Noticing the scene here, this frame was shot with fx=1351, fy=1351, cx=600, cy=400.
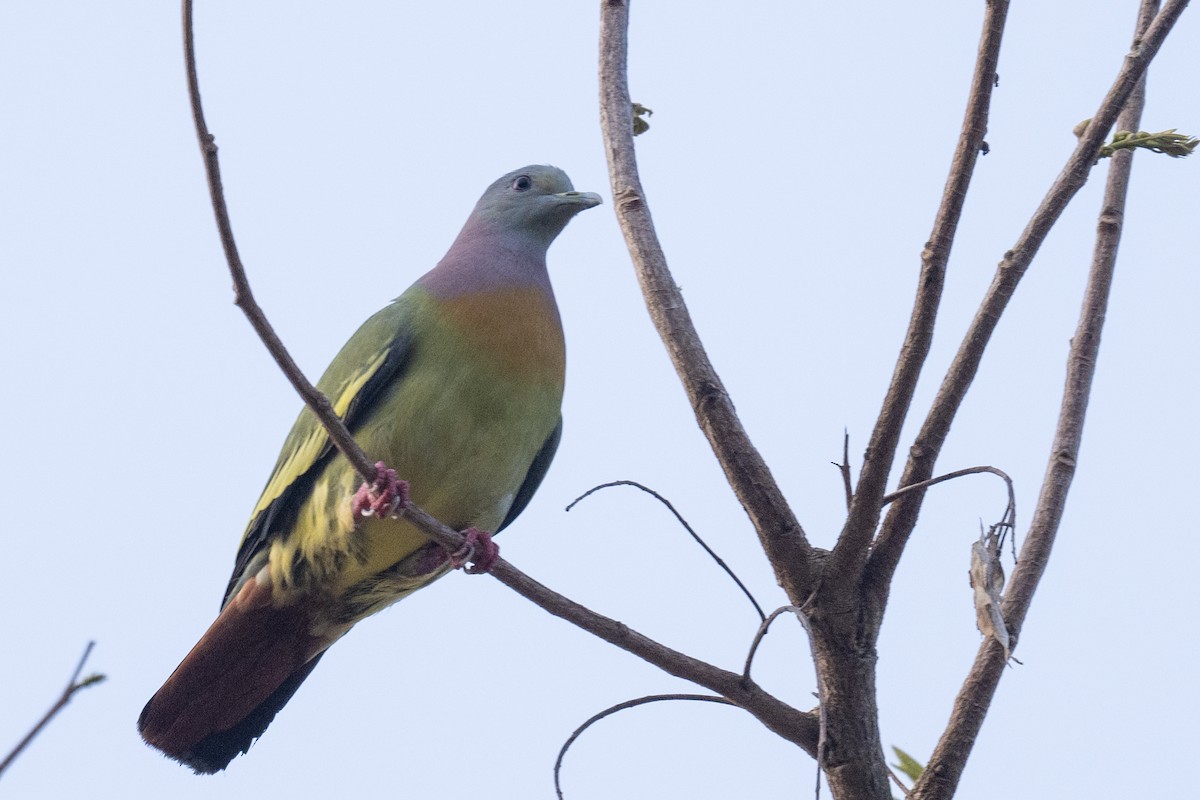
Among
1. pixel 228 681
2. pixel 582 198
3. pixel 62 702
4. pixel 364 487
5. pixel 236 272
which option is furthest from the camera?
A: pixel 582 198

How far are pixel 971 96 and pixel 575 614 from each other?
1339 millimetres

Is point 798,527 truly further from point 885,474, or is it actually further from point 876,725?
point 876,725

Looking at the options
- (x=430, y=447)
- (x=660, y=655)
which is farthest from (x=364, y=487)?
(x=660, y=655)

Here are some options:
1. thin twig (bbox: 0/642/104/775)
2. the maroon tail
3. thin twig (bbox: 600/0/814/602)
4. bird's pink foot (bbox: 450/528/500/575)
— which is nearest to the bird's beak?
thin twig (bbox: 600/0/814/602)

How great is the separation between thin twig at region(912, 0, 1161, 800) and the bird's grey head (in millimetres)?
1841

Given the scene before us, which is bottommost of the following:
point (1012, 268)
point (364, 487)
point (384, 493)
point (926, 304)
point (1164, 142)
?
point (384, 493)

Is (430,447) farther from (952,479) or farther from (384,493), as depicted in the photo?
(952,479)

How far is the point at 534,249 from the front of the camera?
4523 mm

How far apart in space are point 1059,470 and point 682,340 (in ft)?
2.98

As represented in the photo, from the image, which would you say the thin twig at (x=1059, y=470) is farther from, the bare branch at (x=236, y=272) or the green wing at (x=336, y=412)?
the green wing at (x=336, y=412)

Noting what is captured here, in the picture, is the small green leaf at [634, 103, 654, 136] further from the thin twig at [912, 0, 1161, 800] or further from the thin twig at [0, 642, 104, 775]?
the thin twig at [0, 642, 104, 775]

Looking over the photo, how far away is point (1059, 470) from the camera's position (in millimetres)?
3080

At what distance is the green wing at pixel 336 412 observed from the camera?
3898mm

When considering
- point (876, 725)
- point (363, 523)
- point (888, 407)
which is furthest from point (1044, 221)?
point (363, 523)
